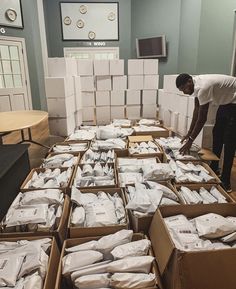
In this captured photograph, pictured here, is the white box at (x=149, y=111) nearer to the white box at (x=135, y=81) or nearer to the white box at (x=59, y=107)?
the white box at (x=135, y=81)

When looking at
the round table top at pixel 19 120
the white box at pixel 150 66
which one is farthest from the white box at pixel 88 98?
the round table top at pixel 19 120

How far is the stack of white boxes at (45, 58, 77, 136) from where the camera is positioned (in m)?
3.35

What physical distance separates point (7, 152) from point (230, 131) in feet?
6.47

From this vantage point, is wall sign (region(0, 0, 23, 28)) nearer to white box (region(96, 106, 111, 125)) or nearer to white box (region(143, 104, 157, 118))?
white box (region(96, 106, 111, 125))

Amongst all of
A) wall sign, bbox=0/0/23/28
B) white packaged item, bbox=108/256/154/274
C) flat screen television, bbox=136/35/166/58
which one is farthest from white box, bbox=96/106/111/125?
white packaged item, bbox=108/256/154/274

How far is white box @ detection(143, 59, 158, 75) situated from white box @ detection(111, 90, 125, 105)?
0.57 metres

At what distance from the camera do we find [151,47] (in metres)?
6.35

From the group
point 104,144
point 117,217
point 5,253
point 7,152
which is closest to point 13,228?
point 5,253

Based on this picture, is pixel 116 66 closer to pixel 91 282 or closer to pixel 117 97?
pixel 117 97

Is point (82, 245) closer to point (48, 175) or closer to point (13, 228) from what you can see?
point (13, 228)

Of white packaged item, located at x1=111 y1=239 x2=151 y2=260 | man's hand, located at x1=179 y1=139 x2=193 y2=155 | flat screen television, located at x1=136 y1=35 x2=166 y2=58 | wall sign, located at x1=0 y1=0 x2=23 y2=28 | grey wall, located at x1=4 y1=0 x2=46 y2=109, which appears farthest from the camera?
flat screen television, located at x1=136 y1=35 x2=166 y2=58

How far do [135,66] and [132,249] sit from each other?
3.68 m

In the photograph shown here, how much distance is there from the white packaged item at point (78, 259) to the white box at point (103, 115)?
11.2 feet

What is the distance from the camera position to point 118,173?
2078 mm
